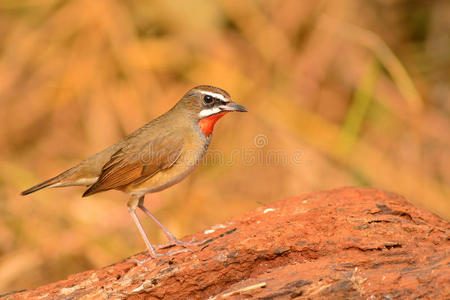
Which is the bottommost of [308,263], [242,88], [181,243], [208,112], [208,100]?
[308,263]

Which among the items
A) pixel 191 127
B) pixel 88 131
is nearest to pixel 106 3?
pixel 88 131

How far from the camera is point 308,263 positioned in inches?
171

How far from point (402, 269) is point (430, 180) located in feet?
21.2

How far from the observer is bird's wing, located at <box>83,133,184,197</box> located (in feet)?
20.1

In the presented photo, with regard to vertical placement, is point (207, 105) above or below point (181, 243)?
above

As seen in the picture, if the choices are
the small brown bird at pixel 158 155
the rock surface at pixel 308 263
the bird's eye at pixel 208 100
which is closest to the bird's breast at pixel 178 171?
the small brown bird at pixel 158 155

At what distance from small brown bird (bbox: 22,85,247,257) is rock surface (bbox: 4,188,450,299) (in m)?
1.11

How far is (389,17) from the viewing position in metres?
11.9

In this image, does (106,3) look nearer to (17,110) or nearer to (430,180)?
(17,110)

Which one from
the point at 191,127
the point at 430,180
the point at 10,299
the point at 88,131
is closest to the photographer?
the point at 10,299

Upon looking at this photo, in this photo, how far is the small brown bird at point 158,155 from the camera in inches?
242

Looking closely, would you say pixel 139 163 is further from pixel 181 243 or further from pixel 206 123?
pixel 181 243

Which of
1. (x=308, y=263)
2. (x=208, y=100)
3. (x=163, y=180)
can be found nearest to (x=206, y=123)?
(x=208, y=100)

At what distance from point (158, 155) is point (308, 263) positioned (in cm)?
242
